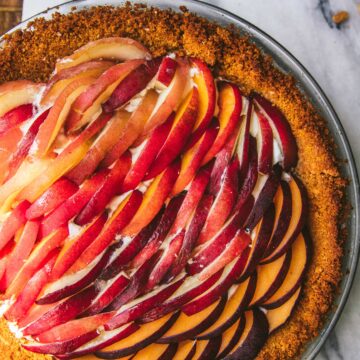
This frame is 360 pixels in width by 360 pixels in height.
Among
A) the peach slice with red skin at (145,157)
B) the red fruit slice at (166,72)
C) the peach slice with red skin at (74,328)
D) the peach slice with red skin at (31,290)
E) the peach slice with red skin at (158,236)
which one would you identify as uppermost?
the red fruit slice at (166,72)

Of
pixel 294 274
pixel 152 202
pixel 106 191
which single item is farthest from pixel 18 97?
pixel 294 274

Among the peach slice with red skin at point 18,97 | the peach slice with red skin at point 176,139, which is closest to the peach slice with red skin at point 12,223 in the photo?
the peach slice with red skin at point 18,97

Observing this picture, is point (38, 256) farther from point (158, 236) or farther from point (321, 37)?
point (321, 37)

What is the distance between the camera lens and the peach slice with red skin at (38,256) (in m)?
1.82

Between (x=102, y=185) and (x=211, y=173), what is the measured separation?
0.31 metres

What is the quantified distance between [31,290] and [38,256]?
98 millimetres

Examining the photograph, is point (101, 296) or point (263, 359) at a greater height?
point (101, 296)

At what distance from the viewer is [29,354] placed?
6.44ft

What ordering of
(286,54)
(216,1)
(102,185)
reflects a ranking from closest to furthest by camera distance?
(102,185) < (286,54) < (216,1)

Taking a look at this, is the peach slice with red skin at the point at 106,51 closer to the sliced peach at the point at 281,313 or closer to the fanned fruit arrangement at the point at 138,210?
the fanned fruit arrangement at the point at 138,210

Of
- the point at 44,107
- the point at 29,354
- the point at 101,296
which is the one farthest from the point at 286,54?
the point at 29,354

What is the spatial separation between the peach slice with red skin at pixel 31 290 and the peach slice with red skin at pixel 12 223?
0.40ft

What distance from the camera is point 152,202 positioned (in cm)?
183

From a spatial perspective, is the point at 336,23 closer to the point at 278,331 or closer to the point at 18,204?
the point at 278,331
